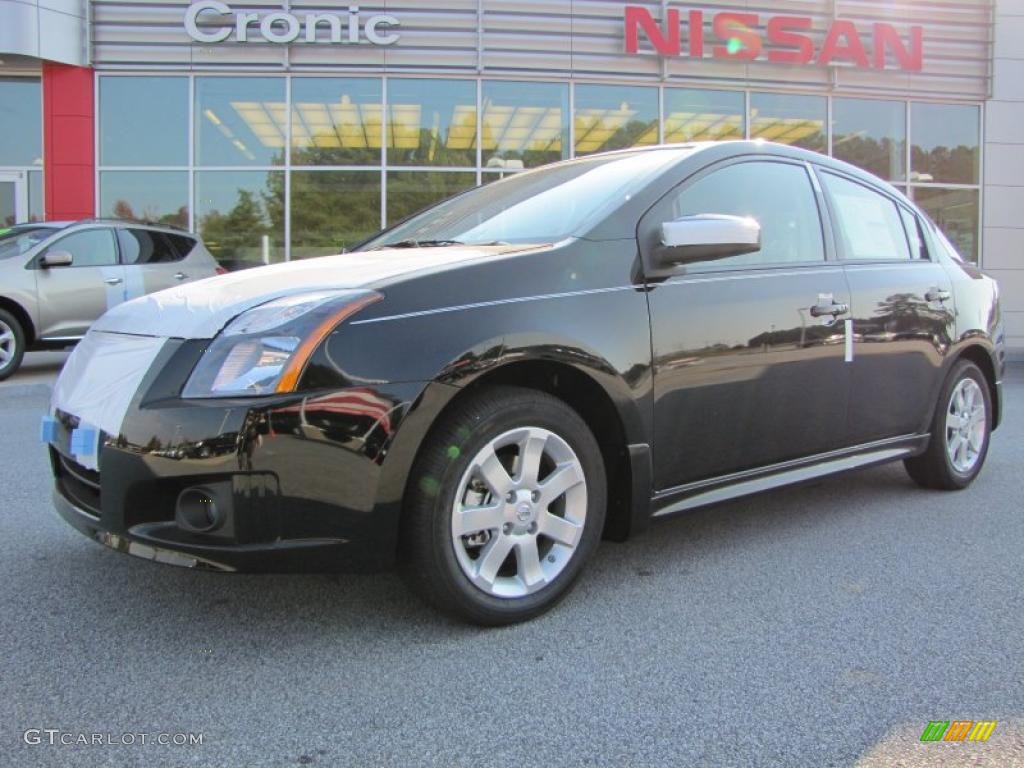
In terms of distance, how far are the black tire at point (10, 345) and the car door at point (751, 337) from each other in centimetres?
768

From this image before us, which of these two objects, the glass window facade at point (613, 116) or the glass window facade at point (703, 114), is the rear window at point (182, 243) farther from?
the glass window facade at point (703, 114)

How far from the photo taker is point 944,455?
4.32 m

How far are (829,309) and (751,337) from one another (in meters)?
0.54

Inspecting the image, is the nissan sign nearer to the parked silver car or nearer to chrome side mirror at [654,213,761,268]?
the parked silver car

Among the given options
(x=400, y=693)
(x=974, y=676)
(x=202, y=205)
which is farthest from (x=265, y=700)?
(x=202, y=205)

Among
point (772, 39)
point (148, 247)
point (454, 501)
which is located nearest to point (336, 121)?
point (148, 247)

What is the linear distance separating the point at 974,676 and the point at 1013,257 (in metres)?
15.5

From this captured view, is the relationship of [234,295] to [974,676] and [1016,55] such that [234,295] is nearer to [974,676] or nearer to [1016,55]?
[974,676]

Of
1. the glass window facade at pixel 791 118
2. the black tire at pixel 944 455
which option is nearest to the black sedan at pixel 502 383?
the black tire at pixel 944 455

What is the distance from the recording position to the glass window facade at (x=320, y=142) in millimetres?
13188

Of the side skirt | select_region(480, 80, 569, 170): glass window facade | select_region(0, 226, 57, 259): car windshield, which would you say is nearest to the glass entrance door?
select_region(0, 226, 57, 259): car windshield

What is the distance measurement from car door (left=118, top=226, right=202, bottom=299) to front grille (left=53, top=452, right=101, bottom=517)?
6888 mm

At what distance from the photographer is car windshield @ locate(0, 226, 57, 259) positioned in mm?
8602

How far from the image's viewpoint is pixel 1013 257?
1545 cm
